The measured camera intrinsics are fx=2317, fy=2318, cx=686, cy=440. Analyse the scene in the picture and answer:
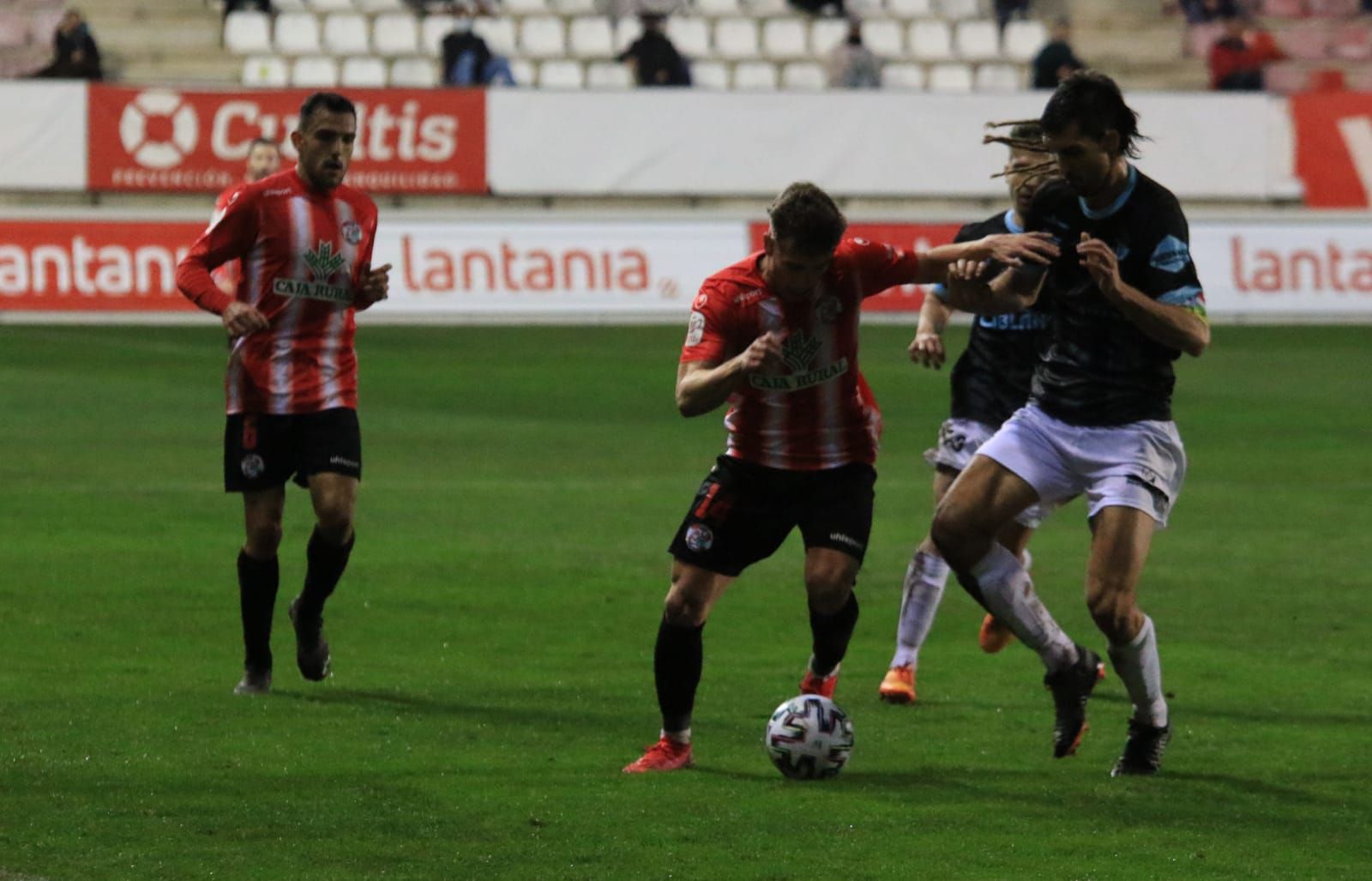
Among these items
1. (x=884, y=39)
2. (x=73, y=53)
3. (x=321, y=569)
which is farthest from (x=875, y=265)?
(x=884, y=39)

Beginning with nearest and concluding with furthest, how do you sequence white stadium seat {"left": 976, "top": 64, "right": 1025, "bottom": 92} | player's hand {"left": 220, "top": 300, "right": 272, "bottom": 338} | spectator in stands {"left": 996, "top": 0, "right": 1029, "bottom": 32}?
1. player's hand {"left": 220, "top": 300, "right": 272, "bottom": 338}
2. white stadium seat {"left": 976, "top": 64, "right": 1025, "bottom": 92}
3. spectator in stands {"left": 996, "top": 0, "right": 1029, "bottom": 32}

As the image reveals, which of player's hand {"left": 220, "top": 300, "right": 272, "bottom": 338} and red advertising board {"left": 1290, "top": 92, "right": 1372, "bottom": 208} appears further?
red advertising board {"left": 1290, "top": 92, "right": 1372, "bottom": 208}

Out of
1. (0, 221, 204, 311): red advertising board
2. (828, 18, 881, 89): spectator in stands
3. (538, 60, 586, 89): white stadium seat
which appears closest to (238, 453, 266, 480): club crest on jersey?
(0, 221, 204, 311): red advertising board

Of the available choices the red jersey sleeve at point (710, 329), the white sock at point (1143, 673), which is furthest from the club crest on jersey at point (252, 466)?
the white sock at point (1143, 673)

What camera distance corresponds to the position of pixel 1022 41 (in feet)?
104

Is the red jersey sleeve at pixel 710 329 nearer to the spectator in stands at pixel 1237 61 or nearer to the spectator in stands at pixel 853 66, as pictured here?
the spectator in stands at pixel 853 66

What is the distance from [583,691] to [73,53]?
2036 centimetres

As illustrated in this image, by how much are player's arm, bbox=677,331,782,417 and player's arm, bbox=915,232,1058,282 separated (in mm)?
660

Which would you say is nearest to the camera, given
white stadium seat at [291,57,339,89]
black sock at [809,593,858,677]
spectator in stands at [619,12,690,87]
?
black sock at [809,593,858,677]

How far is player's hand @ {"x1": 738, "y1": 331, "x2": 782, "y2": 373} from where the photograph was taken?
20.8 feet

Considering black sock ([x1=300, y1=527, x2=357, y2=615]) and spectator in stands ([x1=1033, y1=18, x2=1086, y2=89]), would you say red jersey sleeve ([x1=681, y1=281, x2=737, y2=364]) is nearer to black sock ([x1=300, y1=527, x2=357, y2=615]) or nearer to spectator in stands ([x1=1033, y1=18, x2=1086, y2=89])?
black sock ([x1=300, y1=527, x2=357, y2=615])

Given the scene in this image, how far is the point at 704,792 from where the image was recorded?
6816 millimetres

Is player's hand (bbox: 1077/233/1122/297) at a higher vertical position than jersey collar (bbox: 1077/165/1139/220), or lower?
lower

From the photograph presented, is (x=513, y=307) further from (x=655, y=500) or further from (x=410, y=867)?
(x=410, y=867)
